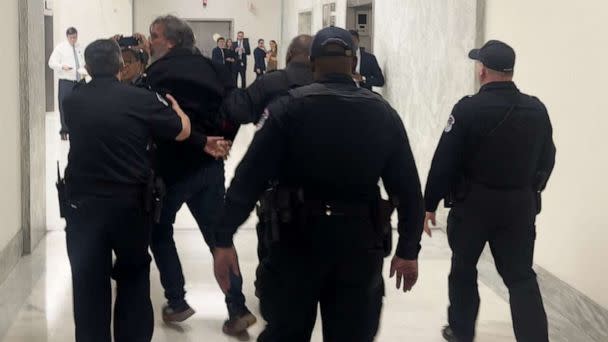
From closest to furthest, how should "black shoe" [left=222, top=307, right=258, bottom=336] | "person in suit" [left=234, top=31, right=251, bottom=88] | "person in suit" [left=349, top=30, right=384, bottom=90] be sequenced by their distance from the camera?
1. "black shoe" [left=222, top=307, right=258, bottom=336]
2. "person in suit" [left=349, top=30, right=384, bottom=90]
3. "person in suit" [left=234, top=31, right=251, bottom=88]

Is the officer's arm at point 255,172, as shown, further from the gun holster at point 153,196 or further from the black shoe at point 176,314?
the black shoe at point 176,314

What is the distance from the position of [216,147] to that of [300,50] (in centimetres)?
60

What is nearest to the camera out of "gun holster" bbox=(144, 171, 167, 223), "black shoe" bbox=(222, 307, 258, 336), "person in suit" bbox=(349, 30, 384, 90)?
"gun holster" bbox=(144, 171, 167, 223)

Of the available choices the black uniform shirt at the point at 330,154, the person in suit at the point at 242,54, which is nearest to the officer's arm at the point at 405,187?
the black uniform shirt at the point at 330,154

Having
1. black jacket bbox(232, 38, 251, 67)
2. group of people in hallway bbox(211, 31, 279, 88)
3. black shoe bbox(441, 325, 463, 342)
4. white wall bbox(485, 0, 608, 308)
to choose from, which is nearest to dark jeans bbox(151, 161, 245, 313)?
black shoe bbox(441, 325, 463, 342)

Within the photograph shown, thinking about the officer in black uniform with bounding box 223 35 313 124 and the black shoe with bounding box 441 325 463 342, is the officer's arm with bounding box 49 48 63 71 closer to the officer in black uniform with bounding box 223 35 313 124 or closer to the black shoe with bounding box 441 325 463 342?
the officer in black uniform with bounding box 223 35 313 124

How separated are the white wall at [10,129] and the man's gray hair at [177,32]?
1.54 m

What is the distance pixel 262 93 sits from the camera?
3.81 m

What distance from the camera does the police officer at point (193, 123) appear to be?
379 centimetres

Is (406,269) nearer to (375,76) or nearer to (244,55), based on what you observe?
(375,76)

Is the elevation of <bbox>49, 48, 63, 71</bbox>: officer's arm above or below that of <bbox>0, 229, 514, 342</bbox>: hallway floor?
above

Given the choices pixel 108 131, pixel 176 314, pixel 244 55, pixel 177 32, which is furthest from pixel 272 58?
pixel 108 131

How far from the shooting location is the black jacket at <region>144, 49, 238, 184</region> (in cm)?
378

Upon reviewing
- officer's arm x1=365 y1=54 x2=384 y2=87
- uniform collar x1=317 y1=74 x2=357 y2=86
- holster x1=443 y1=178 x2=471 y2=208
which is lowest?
holster x1=443 y1=178 x2=471 y2=208
